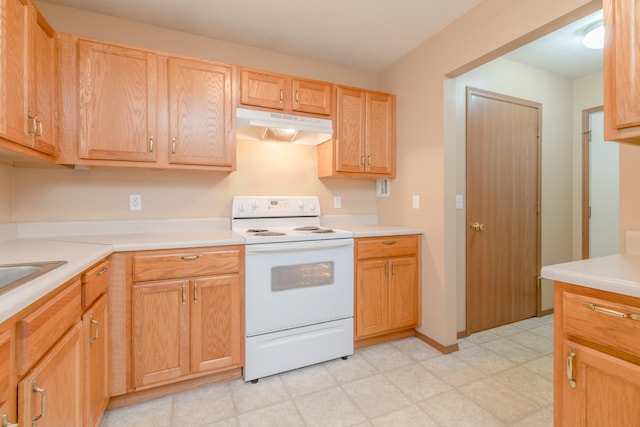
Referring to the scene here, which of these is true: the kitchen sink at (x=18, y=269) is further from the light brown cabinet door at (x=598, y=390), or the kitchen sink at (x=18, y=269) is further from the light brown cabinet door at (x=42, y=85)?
the light brown cabinet door at (x=598, y=390)

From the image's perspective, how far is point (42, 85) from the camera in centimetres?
157

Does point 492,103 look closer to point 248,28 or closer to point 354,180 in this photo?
point 354,180

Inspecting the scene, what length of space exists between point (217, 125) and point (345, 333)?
1749mm

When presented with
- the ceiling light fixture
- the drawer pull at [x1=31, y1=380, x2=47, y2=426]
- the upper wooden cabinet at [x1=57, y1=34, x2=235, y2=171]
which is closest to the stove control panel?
the upper wooden cabinet at [x1=57, y1=34, x2=235, y2=171]

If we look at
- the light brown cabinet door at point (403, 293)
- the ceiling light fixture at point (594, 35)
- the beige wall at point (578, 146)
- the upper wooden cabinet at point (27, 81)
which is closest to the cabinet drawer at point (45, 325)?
the upper wooden cabinet at point (27, 81)

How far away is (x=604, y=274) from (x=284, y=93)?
6.91 feet

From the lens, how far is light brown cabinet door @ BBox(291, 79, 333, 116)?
7.66 feet

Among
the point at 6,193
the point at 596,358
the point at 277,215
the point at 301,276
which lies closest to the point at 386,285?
the point at 301,276

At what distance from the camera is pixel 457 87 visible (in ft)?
8.26

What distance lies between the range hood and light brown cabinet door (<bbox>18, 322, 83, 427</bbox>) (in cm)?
153

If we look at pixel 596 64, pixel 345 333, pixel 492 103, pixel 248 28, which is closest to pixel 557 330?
pixel 345 333

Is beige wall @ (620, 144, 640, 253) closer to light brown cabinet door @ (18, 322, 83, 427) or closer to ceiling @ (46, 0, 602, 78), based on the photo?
ceiling @ (46, 0, 602, 78)

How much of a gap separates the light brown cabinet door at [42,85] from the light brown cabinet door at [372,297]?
2018 millimetres

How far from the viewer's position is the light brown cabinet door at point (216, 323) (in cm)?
177
